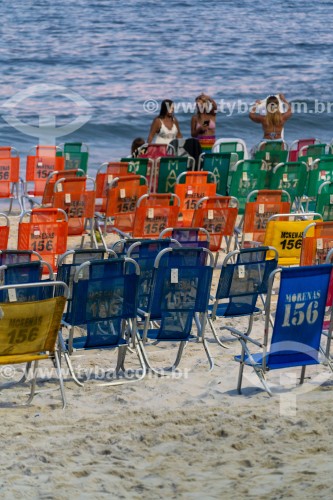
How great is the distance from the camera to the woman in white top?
51.7ft

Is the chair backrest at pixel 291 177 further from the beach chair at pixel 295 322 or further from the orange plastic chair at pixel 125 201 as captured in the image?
the beach chair at pixel 295 322

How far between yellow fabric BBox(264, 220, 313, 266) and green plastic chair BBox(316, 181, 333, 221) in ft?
2.97

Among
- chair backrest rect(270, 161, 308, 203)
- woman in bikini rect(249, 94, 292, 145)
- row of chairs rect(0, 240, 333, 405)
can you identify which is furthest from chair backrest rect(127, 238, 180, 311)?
woman in bikini rect(249, 94, 292, 145)

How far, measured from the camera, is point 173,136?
15.9 meters

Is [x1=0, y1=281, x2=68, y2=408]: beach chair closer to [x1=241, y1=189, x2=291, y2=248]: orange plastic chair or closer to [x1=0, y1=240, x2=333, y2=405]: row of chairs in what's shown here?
[x1=0, y1=240, x2=333, y2=405]: row of chairs

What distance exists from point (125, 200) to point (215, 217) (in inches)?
48.2

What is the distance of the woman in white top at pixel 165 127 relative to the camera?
15.8 metres

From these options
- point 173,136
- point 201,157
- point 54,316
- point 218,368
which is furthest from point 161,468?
point 173,136

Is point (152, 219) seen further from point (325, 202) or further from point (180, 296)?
point (180, 296)

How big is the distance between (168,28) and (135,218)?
27677mm

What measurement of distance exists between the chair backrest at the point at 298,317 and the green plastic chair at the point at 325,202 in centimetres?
331

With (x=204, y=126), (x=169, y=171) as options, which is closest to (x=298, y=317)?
(x=169, y=171)

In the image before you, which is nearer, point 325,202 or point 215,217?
point 215,217

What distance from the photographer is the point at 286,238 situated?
10.5m
